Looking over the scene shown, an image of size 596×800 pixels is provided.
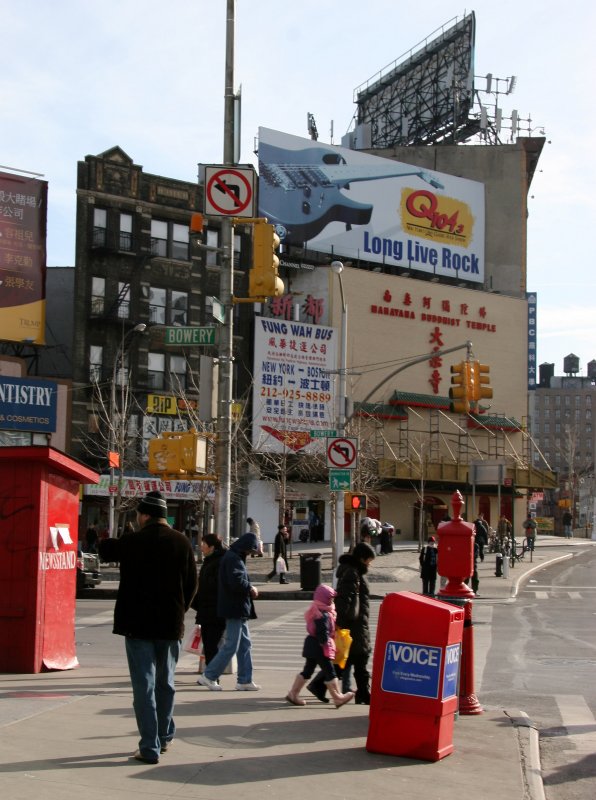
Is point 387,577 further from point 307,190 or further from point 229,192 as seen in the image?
point 307,190

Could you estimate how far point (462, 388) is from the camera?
25.4 metres

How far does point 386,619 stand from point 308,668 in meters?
2.28

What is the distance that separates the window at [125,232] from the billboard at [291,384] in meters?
7.37

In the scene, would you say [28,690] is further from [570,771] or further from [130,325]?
[130,325]

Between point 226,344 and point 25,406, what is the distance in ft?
15.3

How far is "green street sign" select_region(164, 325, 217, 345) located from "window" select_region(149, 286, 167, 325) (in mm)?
38341

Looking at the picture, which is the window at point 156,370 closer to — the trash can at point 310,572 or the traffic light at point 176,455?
the trash can at point 310,572

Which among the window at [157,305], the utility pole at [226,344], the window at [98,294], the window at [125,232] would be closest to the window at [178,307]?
the window at [157,305]

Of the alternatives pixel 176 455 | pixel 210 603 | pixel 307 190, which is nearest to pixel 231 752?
pixel 210 603

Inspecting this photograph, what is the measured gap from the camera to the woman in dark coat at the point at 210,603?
38.6 feet

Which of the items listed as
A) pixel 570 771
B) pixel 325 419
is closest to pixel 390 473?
pixel 325 419

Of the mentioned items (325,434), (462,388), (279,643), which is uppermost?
(462,388)

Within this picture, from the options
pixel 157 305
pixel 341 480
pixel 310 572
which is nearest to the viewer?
pixel 341 480

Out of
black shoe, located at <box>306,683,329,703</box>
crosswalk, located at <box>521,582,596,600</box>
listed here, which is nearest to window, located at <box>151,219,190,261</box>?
crosswalk, located at <box>521,582,596,600</box>
